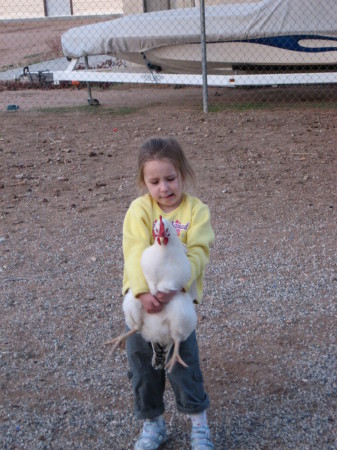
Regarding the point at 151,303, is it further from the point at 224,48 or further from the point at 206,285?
the point at 224,48

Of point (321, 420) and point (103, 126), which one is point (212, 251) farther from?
point (103, 126)

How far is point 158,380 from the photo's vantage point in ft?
9.17

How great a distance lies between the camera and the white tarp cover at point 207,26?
388 inches

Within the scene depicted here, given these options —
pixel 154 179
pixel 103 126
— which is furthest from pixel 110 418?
pixel 103 126

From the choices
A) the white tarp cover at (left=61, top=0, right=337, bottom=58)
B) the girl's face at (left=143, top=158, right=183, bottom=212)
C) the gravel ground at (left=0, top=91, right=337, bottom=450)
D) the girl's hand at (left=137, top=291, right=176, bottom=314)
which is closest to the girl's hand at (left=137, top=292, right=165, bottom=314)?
the girl's hand at (left=137, top=291, right=176, bottom=314)

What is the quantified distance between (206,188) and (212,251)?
165 centimetres

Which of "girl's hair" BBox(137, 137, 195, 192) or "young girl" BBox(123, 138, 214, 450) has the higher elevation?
"girl's hair" BBox(137, 137, 195, 192)

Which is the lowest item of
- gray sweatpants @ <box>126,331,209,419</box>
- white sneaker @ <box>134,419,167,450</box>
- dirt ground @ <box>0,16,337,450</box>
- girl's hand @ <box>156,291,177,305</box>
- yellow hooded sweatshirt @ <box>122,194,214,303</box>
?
dirt ground @ <box>0,16,337,450</box>

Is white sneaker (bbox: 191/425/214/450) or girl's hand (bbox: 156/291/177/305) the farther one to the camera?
white sneaker (bbox: 191/425/214/450)

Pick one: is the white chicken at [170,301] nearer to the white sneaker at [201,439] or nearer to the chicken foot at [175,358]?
the chicken foot at [175,358]

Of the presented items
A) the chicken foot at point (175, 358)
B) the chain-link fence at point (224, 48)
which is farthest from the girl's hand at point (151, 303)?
the chain-link fence at point (224, 48)

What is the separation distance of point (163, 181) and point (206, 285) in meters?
1.94

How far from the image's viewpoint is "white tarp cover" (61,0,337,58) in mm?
9852

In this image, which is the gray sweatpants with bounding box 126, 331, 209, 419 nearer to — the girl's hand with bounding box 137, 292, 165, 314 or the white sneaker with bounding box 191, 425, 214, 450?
the white sneaker with bounding box 191, 425, 214, 450
